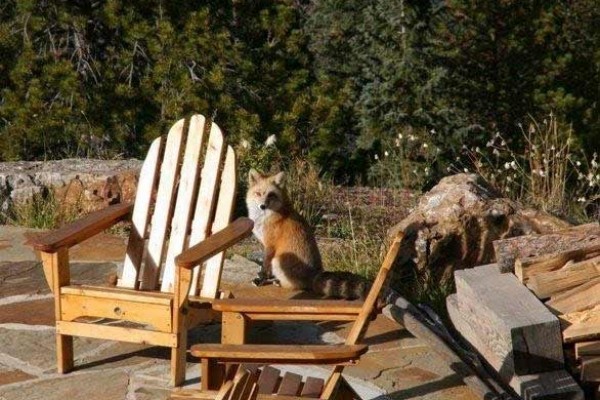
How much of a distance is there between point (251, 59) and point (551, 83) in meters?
3.73

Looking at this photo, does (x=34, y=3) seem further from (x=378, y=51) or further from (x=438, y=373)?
(x=438, y=373)

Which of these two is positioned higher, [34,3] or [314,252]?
[34,3]

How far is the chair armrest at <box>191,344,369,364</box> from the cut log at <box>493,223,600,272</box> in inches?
73.7

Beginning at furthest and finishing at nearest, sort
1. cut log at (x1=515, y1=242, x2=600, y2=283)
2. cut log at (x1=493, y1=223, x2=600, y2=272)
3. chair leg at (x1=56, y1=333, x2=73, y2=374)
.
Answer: cut log at (x1=493, y1=223, x2=600, y2=272) → cut log at (x1=515, y1=242, x2=600, y2=283) → chair leg at (x1=56, y1=333, x2=73, y2=374)

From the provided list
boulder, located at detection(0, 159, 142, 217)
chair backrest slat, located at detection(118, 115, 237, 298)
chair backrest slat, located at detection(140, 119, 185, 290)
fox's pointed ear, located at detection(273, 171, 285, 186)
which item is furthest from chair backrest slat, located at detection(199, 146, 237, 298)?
boulder, located at detection(0, 159, 142, 217)

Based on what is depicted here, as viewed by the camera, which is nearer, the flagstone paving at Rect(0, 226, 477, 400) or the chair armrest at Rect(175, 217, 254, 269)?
the chair armrest at Rect(175, 217, 254, 269)

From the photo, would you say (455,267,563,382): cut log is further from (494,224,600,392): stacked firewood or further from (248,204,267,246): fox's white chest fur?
(248,204,267,246): fox's white chest fur

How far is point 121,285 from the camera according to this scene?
21.2 ft

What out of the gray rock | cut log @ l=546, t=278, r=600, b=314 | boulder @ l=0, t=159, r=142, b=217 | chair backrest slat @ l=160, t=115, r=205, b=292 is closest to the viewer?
the gray rock

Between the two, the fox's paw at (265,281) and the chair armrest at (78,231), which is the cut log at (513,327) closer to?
the fox's paw at (265,281)

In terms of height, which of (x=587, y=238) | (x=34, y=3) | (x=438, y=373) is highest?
(x=34, y=3)

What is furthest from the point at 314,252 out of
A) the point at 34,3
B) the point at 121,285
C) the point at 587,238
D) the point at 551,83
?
the point at 551,83

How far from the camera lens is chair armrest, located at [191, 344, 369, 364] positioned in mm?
4402

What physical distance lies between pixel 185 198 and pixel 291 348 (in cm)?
209
